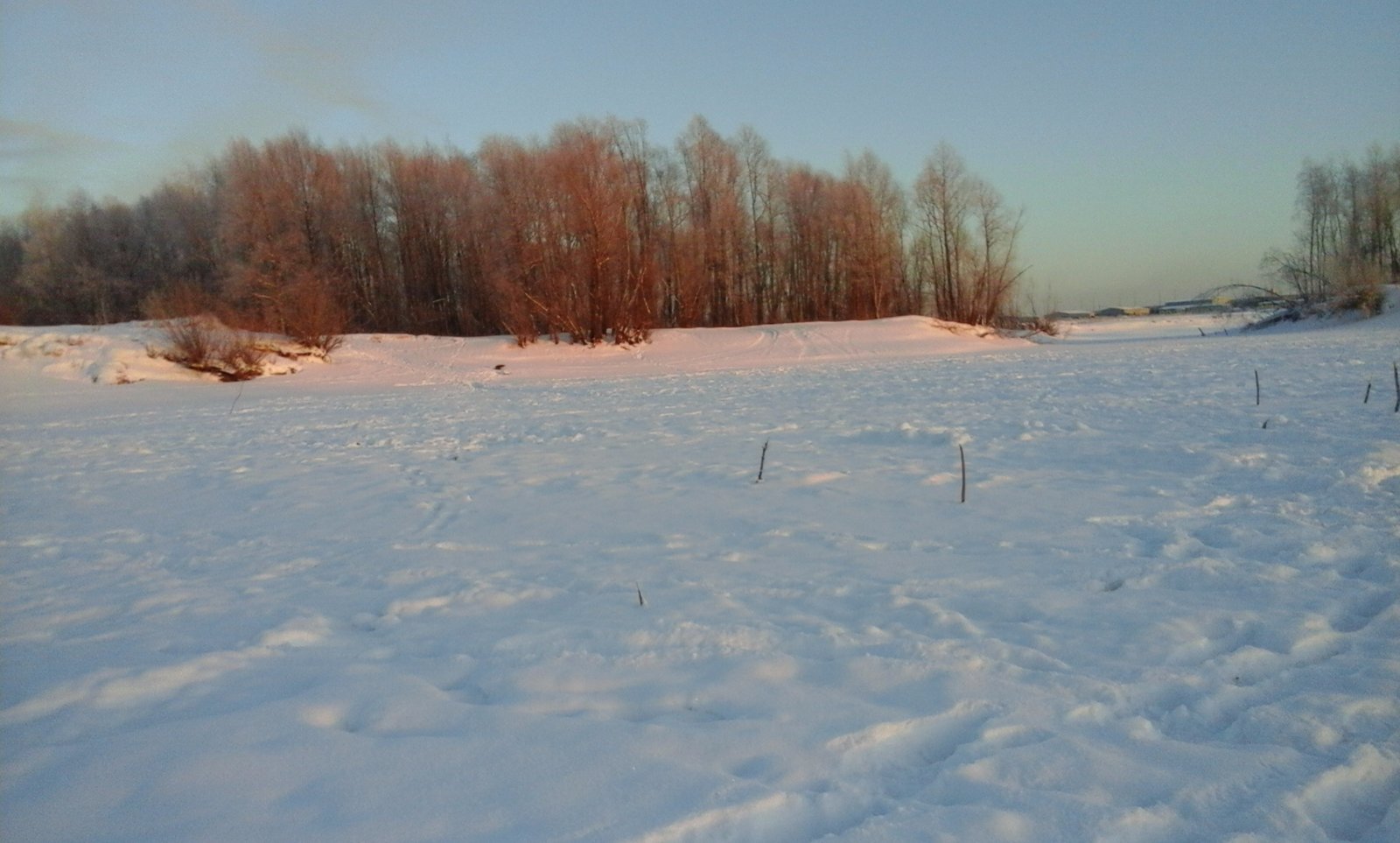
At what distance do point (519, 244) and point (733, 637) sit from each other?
31.8 metres

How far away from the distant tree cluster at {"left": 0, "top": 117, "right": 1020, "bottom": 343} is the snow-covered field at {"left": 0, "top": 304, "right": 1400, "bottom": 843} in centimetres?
2489

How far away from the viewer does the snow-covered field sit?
2359 mm

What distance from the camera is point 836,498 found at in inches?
244

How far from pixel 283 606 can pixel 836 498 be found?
3963 mm

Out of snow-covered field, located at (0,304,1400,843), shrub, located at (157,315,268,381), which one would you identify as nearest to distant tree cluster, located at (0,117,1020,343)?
shrub, located at (157,315,268,381)

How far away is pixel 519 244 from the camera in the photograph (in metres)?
33.2

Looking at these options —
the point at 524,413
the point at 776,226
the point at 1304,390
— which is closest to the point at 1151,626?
the point at 1304,390

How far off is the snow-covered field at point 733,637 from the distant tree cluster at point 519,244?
2489cm

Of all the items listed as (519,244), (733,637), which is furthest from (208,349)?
(733,637)

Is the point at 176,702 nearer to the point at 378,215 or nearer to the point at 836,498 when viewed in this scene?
the point at 836,498

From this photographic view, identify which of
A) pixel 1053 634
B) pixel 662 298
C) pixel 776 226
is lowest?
pixel 1053 634

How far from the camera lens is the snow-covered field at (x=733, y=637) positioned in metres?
2.36

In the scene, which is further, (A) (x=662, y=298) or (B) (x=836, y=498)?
(A) (x=662, y=298)

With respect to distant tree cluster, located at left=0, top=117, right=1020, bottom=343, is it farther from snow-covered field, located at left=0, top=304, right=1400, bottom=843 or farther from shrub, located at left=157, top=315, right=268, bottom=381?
snow-covered field, located at left=0, top=304, right=1400, bottom=843
